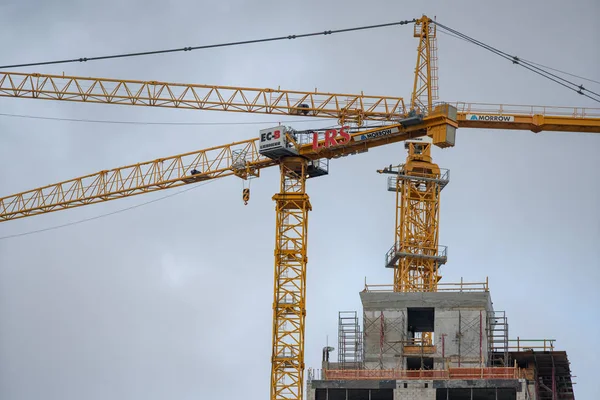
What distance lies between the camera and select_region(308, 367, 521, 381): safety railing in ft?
438

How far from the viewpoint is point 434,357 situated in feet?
454

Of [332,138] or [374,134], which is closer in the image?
[374,134]

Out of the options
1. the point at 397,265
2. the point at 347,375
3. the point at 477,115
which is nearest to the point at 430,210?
the point at 397,265

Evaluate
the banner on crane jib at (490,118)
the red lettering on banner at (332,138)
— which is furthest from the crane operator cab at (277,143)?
the banner on crane jib at (490,118)

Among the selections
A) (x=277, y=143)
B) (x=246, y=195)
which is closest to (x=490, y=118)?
(x=277, y=143)

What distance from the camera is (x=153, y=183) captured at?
161 metres

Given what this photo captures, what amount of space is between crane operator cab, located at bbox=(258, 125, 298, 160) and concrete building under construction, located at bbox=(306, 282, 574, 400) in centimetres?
1397

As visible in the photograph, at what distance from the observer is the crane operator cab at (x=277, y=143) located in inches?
5792

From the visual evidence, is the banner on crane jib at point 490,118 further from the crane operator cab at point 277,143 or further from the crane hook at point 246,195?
the crane hook at point 246,195

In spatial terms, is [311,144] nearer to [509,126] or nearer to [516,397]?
[509,126]

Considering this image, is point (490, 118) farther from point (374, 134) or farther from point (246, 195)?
point (246, 195)

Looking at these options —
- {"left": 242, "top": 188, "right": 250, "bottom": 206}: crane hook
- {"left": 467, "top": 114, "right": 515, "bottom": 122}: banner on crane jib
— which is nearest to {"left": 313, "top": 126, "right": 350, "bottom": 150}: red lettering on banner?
{"left": 242, "top": 188, "right": 250, "bottom": 206}: crane hook

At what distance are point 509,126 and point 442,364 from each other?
2178cm

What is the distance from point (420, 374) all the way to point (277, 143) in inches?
968
